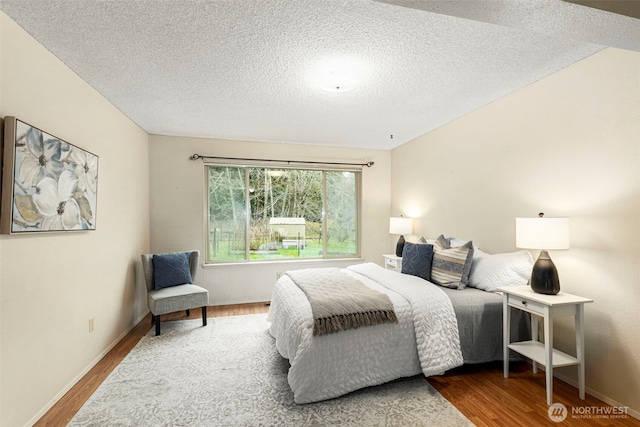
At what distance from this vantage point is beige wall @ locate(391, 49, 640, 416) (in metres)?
1.99

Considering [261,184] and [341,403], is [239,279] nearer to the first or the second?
[261,184]

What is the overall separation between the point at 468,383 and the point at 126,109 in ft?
13.8

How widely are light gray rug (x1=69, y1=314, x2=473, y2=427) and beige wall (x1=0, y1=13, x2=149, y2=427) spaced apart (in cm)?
36

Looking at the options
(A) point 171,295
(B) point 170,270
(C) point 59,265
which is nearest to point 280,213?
(B) point 170,270

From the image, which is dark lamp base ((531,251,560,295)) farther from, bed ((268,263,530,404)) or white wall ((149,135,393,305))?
white wall ((149,135,393,305))

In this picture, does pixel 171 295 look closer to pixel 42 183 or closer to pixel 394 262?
pixel 42 183

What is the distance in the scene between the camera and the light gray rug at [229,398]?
1.94m

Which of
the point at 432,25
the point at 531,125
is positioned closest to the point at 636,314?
the point at 531,125

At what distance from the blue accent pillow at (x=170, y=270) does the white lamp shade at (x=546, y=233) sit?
143 inches

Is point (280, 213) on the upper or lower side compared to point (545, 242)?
upper

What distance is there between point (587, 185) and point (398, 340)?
6.02ft

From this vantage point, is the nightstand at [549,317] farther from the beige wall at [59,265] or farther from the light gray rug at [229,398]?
the beige wall at [59,265]

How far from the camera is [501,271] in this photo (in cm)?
266

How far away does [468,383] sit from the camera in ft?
7.72
